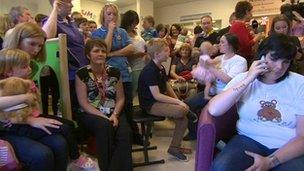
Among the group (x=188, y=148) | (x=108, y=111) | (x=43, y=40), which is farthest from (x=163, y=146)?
(x=43, y=40)

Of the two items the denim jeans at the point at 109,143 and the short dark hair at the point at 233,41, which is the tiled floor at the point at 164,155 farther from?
the short dark hair at the point at 233,41

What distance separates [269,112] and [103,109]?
50.2 inches

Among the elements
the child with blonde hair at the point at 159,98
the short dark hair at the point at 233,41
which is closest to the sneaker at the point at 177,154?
the child with blonde hair at the point at 159,98

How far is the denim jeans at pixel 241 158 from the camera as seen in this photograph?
4.68 ft

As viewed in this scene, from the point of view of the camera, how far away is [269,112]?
1605 mm

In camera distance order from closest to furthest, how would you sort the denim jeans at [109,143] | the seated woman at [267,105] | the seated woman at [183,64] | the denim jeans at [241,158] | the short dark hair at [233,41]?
the denim jeans at [241,158] < the seated woman at [267,105] < the denim jeans at [109,143] < the short dark hair at [233,41] < the seated woman at [183,64]

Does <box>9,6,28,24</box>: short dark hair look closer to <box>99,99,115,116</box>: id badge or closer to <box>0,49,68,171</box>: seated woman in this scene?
<box>0,49,68,171</box>: seated woman

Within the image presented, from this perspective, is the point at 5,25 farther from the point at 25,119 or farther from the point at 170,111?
the point at 170,111

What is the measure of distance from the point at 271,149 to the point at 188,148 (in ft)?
5.03

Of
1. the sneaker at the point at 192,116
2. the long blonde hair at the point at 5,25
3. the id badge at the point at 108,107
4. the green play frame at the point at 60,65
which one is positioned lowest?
the sneaker at the point at 192,116

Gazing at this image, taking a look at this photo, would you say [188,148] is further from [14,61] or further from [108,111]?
[14,61]

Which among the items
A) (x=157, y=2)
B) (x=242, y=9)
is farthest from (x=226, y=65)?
(x=157, y=2)

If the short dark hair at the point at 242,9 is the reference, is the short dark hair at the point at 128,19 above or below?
below

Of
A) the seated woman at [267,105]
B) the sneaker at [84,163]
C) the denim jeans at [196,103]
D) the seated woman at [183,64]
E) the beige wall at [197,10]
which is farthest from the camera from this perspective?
the beige wall at [197,10]
